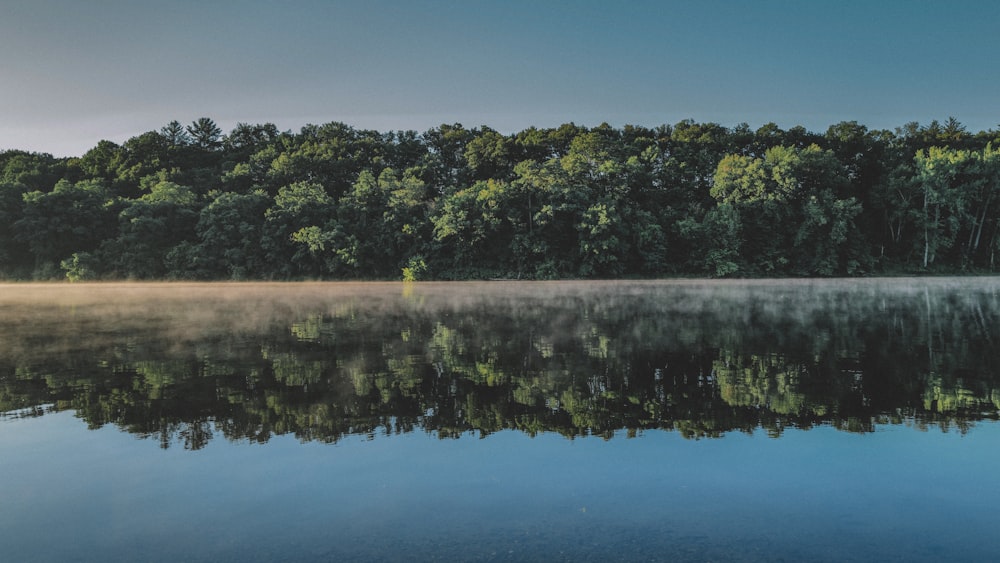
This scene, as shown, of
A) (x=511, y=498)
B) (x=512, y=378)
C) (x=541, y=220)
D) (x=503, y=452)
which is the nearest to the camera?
(x=511, y=498)

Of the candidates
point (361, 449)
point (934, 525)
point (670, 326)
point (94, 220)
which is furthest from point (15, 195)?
point (934, 525)

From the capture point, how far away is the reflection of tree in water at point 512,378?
750 cm

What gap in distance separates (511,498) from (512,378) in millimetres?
4788

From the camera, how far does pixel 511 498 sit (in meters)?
5.16

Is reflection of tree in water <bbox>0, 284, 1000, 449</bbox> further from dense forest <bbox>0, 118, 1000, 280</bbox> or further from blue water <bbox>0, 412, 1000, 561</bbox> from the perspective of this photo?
dense forest <bbox>0, 118, 1000, 280</bbox>

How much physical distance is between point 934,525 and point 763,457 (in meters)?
1.62

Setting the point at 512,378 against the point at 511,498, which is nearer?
the point at 511,498

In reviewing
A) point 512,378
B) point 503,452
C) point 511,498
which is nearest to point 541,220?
point 512,378

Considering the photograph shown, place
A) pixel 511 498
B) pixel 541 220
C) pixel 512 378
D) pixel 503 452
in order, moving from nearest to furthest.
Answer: pixel 511 498 < pixel 503 452 < pixel 512 378 < pixel 541 220

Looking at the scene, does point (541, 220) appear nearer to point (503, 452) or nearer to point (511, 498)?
point (503, 452)

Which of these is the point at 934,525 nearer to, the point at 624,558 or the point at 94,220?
the point at 624,558

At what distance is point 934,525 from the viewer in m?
4.52

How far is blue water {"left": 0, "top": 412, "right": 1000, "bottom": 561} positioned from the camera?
4289 mm

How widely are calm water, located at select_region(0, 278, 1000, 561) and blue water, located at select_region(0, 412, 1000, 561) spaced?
2 centimetres
